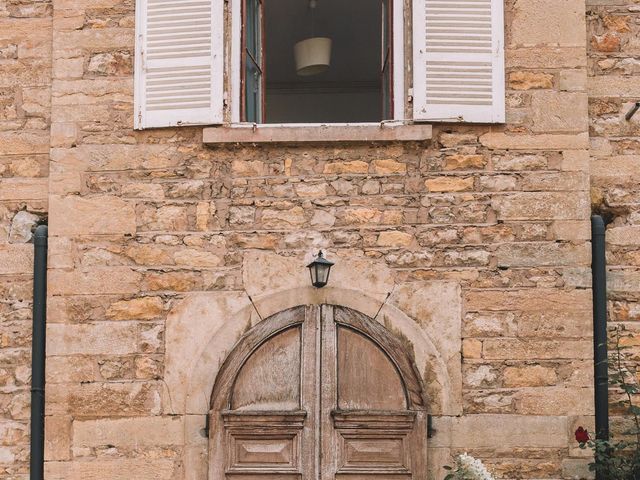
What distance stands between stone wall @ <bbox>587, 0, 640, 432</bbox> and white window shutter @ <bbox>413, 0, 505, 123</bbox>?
2.09 feet

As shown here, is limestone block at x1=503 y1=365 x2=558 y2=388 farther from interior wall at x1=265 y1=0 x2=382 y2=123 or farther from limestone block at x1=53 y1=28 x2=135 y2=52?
interior wall at x1=265 y1=0 x2=382 y2=123

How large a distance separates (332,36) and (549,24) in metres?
3.14

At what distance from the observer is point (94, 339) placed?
698 cm

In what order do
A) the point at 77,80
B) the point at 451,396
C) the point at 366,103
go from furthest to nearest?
the point at 366,103 < the point at 77,80 < the point at 451,396

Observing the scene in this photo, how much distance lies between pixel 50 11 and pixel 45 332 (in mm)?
1962

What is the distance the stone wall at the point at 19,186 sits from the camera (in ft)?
23.2

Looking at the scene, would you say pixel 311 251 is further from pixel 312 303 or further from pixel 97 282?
pixel 97 282

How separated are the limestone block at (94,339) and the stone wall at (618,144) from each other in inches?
108

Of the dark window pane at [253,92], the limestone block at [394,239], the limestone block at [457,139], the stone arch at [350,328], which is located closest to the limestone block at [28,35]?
the dark window pane at [253,92]

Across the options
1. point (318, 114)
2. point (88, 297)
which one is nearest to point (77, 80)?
point (88, 297)

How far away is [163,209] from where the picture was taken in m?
7.09

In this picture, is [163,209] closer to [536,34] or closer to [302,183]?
[302,183]

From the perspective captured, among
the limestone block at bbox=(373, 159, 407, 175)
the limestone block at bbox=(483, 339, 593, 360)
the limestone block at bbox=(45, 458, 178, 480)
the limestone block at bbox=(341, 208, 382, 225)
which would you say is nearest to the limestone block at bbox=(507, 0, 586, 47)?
the limestone block at bbox=(373, 159, 407, 175)

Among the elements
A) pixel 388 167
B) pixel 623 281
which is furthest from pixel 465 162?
pixel 623 281
